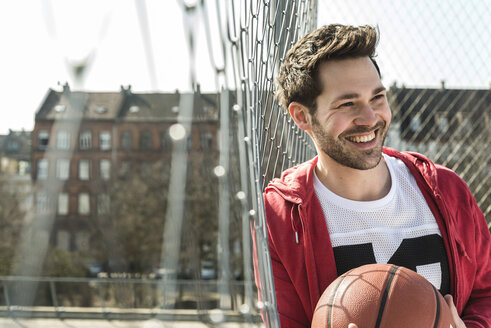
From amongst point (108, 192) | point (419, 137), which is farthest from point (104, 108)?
point (419, 137)

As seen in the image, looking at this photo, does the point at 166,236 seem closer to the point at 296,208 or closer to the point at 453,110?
the point at 296,208

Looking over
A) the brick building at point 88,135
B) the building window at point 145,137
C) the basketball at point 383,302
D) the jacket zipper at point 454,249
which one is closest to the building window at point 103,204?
the brick building at point 88,135

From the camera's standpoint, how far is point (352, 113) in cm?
130

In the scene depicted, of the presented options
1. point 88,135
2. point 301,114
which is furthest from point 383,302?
point 88,135

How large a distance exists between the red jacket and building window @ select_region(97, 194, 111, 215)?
0.74 metres

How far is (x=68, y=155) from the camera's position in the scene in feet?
1.81

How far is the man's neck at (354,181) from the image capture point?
1.35 metres

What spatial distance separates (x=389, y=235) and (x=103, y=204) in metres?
0.87

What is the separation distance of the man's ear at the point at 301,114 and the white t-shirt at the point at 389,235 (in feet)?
0.66

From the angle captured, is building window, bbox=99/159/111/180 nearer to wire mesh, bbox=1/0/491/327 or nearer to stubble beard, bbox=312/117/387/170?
wire mesh, bbox=1/0/491/327

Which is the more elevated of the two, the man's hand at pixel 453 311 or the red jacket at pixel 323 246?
the red jacket at pixel 323 246

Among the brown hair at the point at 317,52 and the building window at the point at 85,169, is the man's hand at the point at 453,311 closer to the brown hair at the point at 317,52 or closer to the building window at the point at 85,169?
the brown hair at the point at 317,52

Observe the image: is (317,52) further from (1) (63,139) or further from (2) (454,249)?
(1) (63,139)

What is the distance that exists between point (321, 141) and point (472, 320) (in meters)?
0.53
